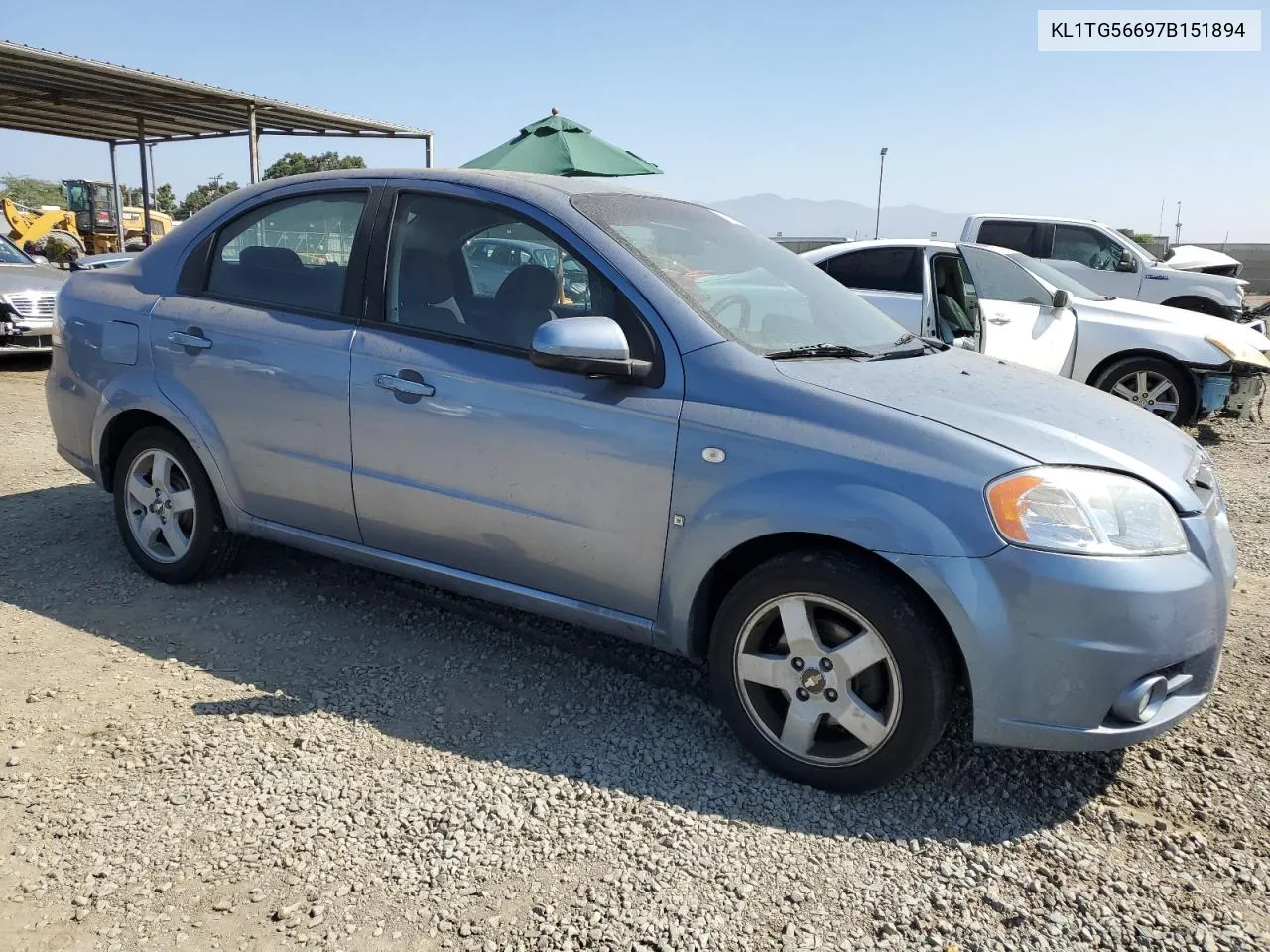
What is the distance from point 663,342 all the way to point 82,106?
18.0 m

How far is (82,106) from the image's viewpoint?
1700 centimetres

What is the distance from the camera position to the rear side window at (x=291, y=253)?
366cm

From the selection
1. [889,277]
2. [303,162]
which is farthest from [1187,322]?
[303,162]

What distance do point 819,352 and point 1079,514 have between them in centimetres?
96

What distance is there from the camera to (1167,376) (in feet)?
25.9

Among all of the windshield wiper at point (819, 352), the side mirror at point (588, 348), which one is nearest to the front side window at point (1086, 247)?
the windshield wiper at point (819, 352)

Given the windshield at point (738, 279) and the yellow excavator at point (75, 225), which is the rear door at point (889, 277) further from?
the yellow excavator at point (75, 225)

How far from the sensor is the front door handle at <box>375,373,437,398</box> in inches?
130

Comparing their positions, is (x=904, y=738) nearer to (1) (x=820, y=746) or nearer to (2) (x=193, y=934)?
(1) (x=820, y=746)

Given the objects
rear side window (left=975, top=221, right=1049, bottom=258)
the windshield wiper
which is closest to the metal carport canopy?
rear side window (left=975, top=221, right=1049, bottom=258)

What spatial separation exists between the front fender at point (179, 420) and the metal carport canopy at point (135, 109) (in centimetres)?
1064

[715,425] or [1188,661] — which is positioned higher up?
[715,425]

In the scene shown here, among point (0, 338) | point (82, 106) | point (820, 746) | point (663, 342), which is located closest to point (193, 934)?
point (820, 746)

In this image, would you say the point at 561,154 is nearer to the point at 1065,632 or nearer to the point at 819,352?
the point at 819,352
